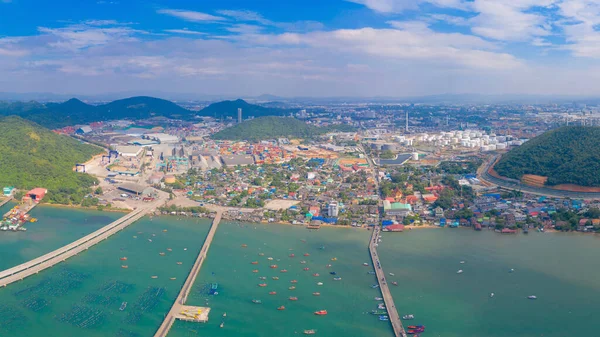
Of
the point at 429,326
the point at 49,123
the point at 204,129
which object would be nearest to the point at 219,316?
the point at 429,326

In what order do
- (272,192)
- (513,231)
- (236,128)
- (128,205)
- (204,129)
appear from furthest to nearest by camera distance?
(204,129)
(236,128)
(272,192)
(128,205)
(513,231)

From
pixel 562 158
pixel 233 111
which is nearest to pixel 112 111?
pixel 233 111

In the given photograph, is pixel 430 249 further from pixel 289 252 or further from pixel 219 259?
pixel 219 259

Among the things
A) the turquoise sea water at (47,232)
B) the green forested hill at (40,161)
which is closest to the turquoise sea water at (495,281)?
the turquoise sea water at (47,232)

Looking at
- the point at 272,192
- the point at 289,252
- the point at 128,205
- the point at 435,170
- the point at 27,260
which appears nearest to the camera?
the point at 27,260

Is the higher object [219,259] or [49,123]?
[49,123]

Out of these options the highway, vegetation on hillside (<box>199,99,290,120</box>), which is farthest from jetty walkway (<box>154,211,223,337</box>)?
vegetation on hillside (<box>199,99,290,120</box>)

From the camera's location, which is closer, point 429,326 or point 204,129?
point 429,326

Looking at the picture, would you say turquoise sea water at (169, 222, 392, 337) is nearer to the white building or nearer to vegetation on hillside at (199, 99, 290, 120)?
the white building
